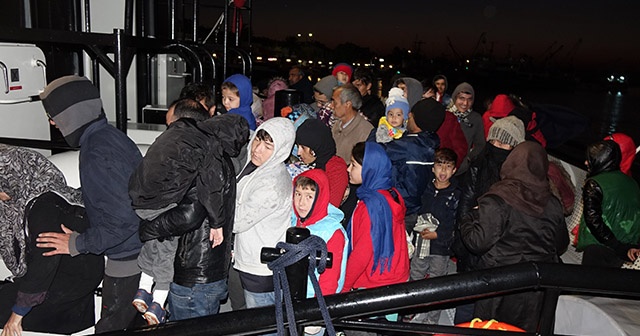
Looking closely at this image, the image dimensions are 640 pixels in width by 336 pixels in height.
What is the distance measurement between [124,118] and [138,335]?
3.02 metres

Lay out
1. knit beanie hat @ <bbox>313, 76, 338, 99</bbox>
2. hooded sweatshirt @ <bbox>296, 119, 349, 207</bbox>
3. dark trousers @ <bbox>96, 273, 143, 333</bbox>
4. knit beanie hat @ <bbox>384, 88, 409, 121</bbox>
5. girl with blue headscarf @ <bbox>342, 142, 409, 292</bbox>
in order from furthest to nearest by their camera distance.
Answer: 1. knit beanie hat @ <bbox>313, 76, 338, 99</bbox>
2. knit beanie hat @ <bbox>384, 88, 409, 121</bbox>
3. hooded sweatshirt @ <bbox>296, 119, 349, 207</bbox>
4. girl with blue headscarf @ <bbox>342, 142, 409, 292</bbox>
5. dark trousers @ <bbox>96, 273, 143, 333</bbox>

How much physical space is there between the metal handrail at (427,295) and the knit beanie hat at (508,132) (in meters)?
2.62

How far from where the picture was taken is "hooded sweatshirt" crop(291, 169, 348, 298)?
118 inches

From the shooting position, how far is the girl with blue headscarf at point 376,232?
3.18 meters

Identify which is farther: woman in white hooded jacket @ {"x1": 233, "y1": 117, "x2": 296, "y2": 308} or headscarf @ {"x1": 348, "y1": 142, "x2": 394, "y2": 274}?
headscarf @ {"x1": 348, "y1": 142, "x2": 394, "y2": 274}

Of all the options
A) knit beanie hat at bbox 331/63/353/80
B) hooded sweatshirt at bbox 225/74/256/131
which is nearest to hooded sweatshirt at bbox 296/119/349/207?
hooded sweatshirt at bbox 225/74/256/131

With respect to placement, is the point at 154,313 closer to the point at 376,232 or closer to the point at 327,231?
the point at 327,231

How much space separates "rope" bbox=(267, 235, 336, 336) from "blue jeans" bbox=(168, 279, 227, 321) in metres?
1.39

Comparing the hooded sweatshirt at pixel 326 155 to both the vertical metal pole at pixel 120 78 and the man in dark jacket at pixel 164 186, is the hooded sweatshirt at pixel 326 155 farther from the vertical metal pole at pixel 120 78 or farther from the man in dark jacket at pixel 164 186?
the vertical metal pole at pixel 120 78

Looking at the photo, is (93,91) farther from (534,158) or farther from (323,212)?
(534,158)

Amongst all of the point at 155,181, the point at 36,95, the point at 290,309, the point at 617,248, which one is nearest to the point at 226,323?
the point at 290,309

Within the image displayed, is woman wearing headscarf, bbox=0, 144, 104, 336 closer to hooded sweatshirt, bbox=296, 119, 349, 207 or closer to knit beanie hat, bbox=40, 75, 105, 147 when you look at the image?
knit beanie hat, bbox=40, 75, 105, 147

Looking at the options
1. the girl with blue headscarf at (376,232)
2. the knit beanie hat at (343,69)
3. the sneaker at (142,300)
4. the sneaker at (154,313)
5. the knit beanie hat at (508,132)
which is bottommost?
the sneaker at (154,313)

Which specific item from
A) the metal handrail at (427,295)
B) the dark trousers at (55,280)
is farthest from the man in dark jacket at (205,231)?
the metal handrail at (427,295)
